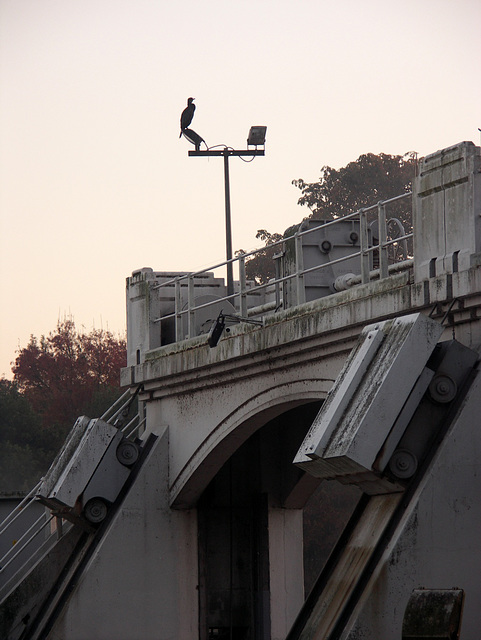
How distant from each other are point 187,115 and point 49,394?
3396 centimetres

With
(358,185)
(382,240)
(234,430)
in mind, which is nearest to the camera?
(382,240)

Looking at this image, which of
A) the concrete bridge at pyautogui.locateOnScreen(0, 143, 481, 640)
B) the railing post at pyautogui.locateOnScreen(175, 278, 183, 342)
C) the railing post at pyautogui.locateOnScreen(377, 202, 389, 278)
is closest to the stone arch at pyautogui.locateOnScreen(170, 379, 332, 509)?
the concrete bridge at pyautogui.locateOnScreen(0, 143, 481, 640)

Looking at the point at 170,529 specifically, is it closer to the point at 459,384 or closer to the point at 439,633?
the point at 459,384

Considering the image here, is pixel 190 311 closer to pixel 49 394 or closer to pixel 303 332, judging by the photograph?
pixel 303 332

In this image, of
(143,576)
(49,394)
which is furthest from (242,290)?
(49,394)

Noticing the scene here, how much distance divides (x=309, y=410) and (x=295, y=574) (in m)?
2.49

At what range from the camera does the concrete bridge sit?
11.3 metres

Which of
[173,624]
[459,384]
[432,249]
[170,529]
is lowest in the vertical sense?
[173,624]

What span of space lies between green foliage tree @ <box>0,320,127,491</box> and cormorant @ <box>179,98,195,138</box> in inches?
1052

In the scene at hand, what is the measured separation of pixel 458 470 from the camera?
11398 mm

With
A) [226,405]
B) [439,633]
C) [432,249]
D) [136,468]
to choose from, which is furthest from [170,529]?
[439,633]

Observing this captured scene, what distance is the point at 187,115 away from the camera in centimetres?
2178

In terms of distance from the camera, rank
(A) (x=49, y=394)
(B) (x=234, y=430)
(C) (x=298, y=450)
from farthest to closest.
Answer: (A) (x=49, y=394)
(B) (x=234, y=430)
(C) (x=298, y=450)

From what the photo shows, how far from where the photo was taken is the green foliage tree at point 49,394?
47.8m
